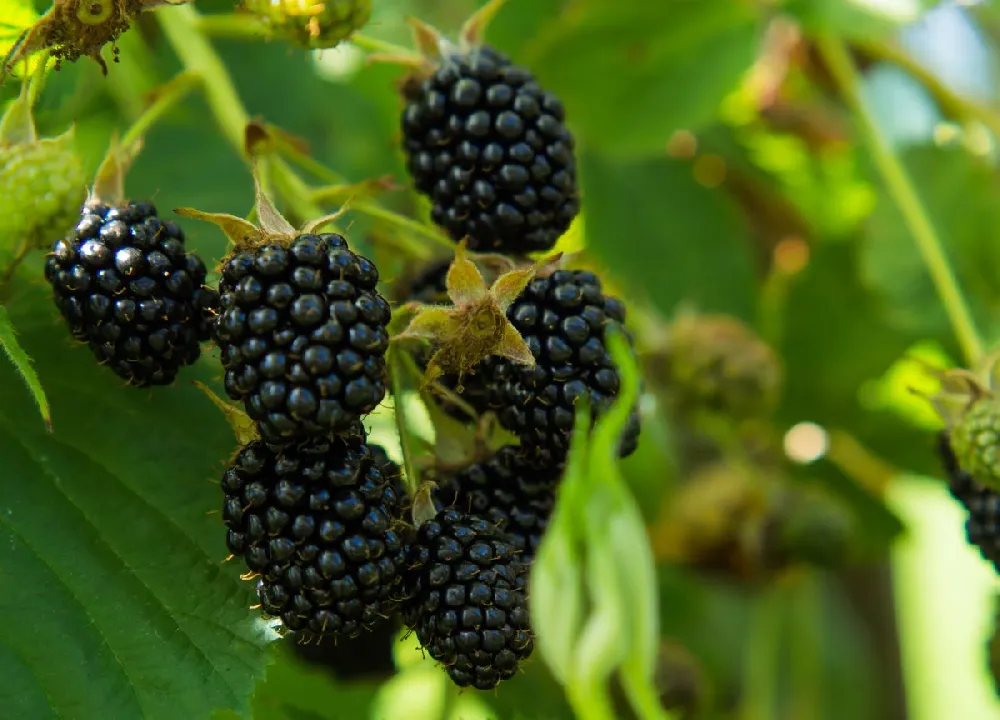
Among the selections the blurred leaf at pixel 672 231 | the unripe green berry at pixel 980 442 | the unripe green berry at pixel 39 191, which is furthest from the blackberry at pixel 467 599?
the blurred leaf at pixel 672 231

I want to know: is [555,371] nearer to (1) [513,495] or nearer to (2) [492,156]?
(1) [513,495]

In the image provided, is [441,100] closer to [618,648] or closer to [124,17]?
[124,17]

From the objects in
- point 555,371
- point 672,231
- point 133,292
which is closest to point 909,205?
point 672,231

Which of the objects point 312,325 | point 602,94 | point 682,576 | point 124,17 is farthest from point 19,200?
point 682,576

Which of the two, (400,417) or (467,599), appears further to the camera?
(400,417)

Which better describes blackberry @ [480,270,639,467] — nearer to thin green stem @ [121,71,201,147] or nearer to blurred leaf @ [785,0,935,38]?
thin green stem @ [121,71,201,147]

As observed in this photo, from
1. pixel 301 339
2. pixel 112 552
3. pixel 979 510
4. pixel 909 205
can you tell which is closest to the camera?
pixel 301 339

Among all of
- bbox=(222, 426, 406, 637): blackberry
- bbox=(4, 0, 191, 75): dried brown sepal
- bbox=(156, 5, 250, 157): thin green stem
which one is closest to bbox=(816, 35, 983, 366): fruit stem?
bbox=(222, 426, 406, 637): blackberry
